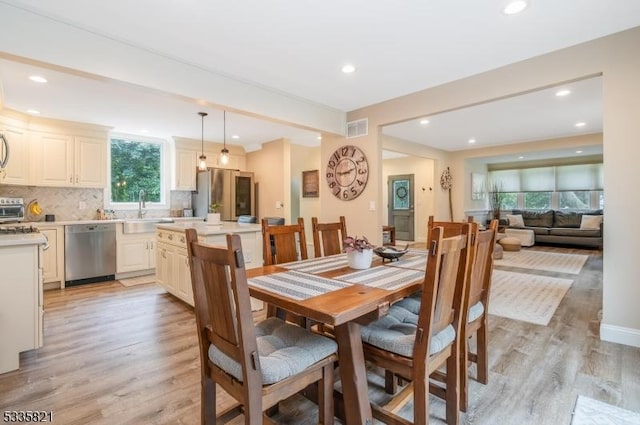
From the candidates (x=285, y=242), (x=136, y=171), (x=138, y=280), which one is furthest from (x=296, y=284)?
(x=136, y=171)

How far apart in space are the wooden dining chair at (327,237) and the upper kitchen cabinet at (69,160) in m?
4.13

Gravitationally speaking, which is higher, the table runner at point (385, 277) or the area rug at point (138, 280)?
the table runner at point (385, 277)

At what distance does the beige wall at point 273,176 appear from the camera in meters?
6.12

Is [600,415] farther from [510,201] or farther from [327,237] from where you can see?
[510,201]

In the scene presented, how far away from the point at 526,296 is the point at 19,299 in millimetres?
4993

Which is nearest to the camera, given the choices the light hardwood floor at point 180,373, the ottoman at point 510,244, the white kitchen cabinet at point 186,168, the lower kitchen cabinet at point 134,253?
the light hardwood floor at point 180,373

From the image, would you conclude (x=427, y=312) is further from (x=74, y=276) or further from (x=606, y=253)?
(x=74, y=276)

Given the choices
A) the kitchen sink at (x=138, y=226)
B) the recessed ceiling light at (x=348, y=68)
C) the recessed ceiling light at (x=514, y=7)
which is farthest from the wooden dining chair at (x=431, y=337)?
the kitchen sink at (x=138, y=226)

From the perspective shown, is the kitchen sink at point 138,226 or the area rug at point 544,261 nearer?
the kitchen sink at point 138,226

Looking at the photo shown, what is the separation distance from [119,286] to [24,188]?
A: 78.9 inches

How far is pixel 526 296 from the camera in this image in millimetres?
3861

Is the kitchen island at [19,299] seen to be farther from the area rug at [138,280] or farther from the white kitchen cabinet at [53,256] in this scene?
the white kitchen cabinet at [53,256]

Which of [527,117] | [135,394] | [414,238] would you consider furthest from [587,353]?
[414,238]

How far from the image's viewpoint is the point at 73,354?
96.0 inches
